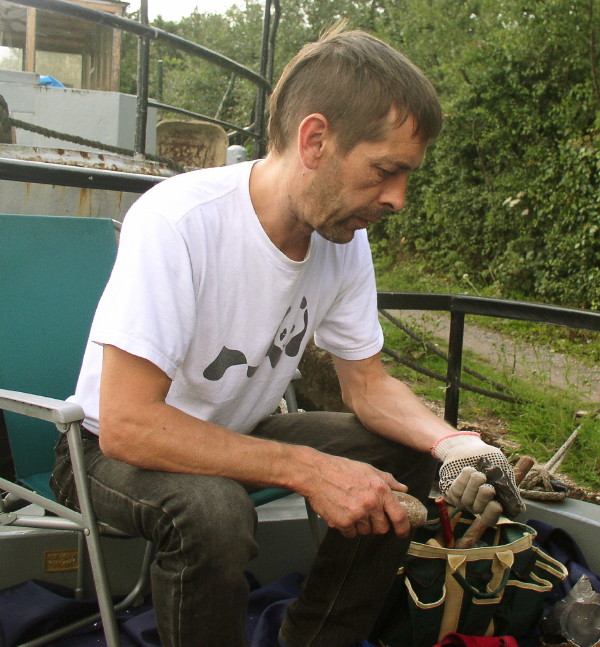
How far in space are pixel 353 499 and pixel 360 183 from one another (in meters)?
0.72

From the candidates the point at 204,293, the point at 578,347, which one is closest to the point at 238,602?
the point at 204,293

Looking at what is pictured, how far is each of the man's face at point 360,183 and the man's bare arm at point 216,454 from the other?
54 cm

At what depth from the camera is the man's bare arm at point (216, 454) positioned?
148 cm

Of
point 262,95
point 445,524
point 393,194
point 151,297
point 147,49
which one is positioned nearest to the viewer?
point 151,297

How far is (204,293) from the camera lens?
1.68 m

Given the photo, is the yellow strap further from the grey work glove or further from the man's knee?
the man's knee

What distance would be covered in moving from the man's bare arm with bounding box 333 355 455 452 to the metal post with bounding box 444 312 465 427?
26.4 inches

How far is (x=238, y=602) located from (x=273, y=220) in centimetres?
87

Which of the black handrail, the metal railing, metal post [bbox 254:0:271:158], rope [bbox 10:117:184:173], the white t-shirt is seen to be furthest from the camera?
metal post [bbox 254:0:271:158]

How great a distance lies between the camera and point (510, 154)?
8445 mm

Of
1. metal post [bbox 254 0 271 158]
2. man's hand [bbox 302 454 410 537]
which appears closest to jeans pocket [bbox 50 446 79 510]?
man's hand [bbox 302 454 410 537]

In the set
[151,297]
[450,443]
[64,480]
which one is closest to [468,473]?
[450,443]

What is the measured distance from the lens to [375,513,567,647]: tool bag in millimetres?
1943

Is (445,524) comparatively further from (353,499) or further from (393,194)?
(393,194)
